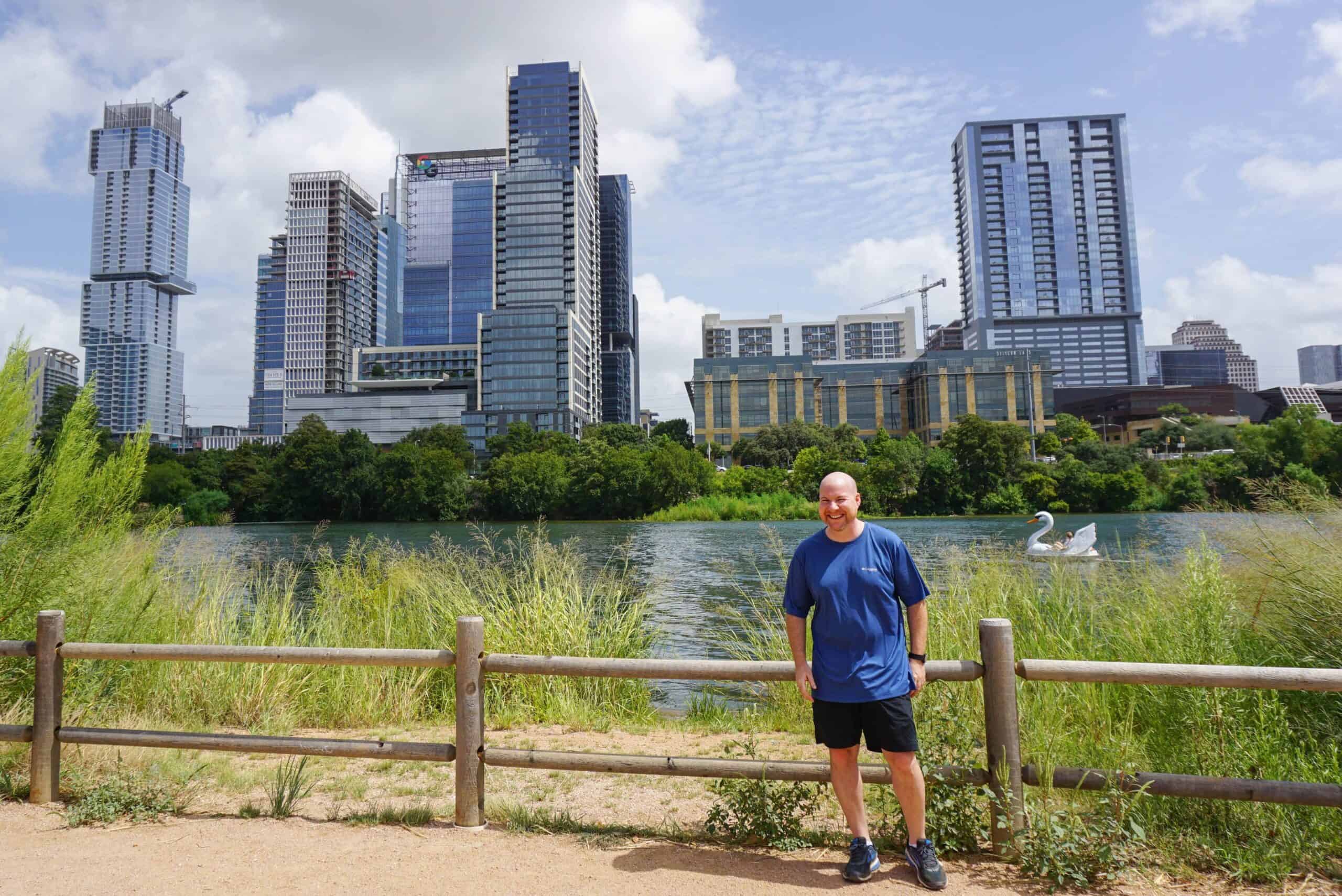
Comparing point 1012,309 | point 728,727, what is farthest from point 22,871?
point 1012,309

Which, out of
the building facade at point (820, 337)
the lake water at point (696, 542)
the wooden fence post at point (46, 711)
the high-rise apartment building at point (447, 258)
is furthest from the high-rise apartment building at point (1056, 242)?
the wooden fence post at point (46, 711)

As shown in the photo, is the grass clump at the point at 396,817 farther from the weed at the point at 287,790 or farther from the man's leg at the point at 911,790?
the man's leg at the point at 911,790

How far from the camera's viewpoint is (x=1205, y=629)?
4.72 metres

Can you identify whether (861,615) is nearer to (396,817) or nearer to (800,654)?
(800,654)

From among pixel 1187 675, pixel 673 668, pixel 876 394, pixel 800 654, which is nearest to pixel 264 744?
pixel 673 668

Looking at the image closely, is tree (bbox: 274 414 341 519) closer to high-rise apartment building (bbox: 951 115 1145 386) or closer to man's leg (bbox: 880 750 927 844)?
man's leg (bbox: 880 750 927 844)

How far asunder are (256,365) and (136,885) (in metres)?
201

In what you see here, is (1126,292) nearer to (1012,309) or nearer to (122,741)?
(1012,309)

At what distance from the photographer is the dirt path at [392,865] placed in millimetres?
3191

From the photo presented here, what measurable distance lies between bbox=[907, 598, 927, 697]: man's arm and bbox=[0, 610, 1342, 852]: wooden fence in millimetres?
229

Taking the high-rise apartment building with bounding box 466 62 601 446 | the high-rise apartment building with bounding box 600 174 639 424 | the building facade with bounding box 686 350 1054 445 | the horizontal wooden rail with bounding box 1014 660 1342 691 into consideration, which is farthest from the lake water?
the high-rise apartment building with bounding box 600 174 639 424

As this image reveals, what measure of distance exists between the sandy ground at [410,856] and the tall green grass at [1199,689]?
374 mm

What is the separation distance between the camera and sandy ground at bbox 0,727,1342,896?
3.20 metres

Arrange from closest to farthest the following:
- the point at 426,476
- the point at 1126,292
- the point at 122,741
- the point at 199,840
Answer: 1. the point at 199,840
2. the point at 122,741
3. the point at 426,476
4. the point at 1126,292
